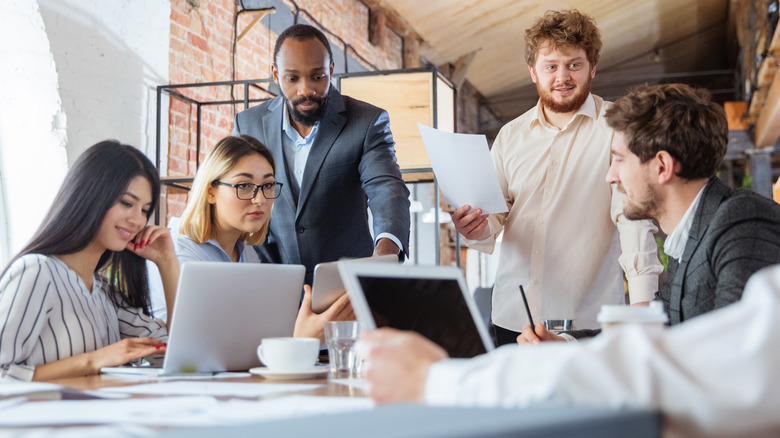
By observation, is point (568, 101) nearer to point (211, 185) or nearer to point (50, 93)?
point (211, 185)

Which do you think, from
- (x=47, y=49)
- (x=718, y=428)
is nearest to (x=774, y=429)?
(x=718, y=428)

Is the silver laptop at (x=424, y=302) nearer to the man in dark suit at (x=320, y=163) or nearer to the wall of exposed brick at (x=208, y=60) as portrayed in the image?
the man in dark suit at (x=320, y=163)

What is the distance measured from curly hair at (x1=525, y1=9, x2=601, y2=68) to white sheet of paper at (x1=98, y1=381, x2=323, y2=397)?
4.72 feet

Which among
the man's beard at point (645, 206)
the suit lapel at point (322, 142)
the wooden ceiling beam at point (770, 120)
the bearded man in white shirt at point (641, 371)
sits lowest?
the bearded man in white shirt at point (641, 371)

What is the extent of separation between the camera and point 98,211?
1.82 metres

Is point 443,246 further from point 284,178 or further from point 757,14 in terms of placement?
point 284,178

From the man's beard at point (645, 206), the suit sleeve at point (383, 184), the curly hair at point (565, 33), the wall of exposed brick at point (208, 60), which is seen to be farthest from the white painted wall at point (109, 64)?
the man's beard at point (645, 206)

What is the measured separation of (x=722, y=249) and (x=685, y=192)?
26 cm

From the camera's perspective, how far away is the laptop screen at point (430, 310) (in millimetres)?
1142

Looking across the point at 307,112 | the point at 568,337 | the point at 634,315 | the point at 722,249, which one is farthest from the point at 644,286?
the point at 307,112

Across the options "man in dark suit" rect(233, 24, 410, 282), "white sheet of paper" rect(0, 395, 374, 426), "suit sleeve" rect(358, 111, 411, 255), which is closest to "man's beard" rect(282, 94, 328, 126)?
"man in dark suit" rect(233, 24, 410, 282)

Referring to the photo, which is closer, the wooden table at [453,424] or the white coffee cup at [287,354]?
the wooden table at [453,424]

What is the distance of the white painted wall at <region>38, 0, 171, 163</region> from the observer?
3.33m

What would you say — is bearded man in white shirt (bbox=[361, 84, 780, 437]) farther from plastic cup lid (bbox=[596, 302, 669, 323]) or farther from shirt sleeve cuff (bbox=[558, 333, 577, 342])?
shirt sleeve cuff (bbox=[558, 333, 577, 342])
